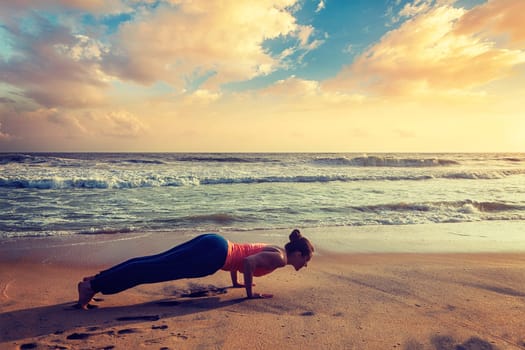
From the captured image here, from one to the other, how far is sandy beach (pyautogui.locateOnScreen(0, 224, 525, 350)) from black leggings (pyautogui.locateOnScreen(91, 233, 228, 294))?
280 mm

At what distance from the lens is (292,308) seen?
3.49 meters

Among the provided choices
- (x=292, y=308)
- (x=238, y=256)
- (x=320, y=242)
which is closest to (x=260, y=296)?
(x=292, y=308)

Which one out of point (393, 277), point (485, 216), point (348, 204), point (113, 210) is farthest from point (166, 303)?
point (485, 216)

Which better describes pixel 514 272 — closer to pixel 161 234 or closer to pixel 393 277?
pixel 393 277

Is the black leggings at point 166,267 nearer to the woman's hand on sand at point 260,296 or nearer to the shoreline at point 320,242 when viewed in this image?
the woman's hand on sand at point 260,296

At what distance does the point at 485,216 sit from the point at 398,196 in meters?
3.89

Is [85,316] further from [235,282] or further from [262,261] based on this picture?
[262,261]

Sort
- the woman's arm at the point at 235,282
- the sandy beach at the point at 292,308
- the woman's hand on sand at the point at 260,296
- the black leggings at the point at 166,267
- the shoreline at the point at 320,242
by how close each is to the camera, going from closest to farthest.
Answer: the sandy beach at the point at 292,308 → the black leggings at the point at 166,267 → the woman's hand on sand at the point at 260,296 → the woman's arm at the point at 235,282 → the shoreline at the point at 320,242

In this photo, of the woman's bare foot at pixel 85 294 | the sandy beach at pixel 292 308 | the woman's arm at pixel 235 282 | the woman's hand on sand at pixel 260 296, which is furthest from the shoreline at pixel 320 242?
the woman's hand on sand at pixel 260 296

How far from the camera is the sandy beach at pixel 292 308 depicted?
2783 millimetres

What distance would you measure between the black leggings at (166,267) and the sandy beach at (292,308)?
0.92 ft

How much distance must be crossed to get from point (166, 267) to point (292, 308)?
1.35 metres

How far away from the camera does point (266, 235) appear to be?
7.24m

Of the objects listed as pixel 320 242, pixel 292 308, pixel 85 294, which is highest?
pixel 85 294
